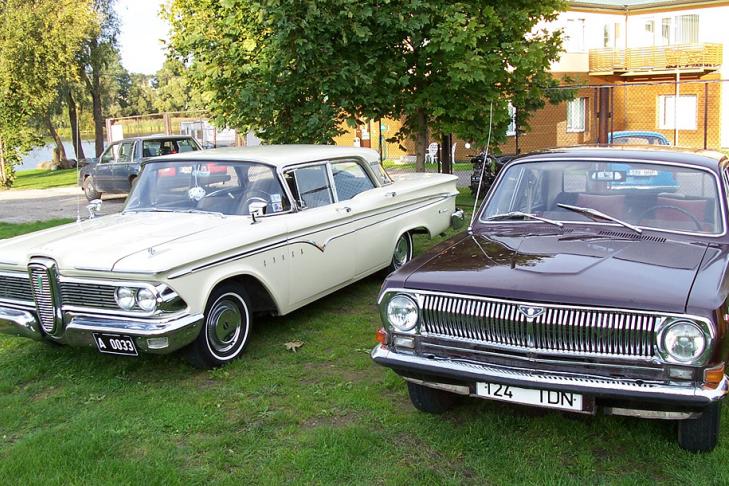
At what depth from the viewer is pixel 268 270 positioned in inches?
223

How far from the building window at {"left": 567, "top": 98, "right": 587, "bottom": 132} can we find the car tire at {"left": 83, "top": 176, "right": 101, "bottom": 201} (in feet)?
55.9

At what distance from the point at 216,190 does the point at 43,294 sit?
173cm

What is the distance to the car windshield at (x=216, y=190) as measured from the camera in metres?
6.01

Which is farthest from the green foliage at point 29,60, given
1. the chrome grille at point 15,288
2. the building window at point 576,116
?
the chrome grille at point 15,288

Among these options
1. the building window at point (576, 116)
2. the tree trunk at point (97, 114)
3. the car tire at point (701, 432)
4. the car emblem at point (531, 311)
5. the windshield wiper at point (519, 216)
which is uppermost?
the tree trunk at point (97, 114)

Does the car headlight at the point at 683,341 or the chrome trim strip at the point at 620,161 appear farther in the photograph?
the chrome trim strip at the point at 620,161

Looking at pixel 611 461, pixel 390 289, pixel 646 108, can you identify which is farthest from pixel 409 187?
pixel 646 108

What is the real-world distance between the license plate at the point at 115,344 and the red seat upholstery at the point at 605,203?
10.7 feet

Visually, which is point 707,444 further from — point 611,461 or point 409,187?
point 409,187

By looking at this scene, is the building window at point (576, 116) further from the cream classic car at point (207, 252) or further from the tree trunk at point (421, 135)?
the cream classic car at point (207, 252)

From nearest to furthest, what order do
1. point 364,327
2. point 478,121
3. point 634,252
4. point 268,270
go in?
point 634,252 < point 268,270 < point 364,327 < point 478,121

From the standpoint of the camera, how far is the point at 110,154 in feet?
59.2

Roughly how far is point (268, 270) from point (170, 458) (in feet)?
6.56

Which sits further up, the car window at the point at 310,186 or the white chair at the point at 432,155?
the car window at the point at 310,186
